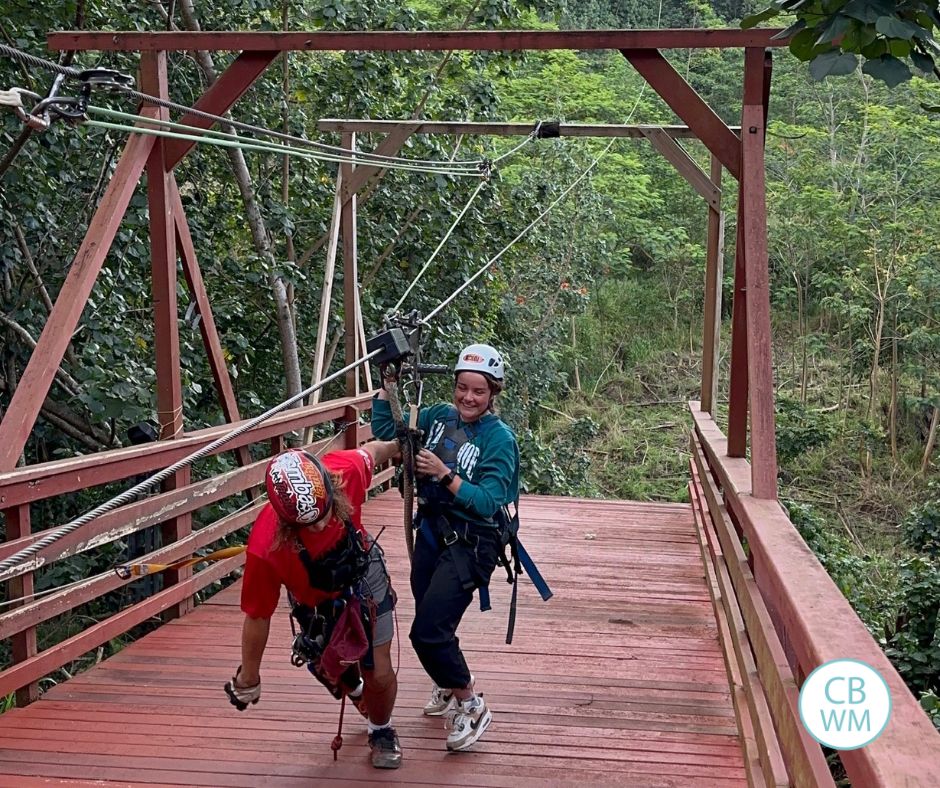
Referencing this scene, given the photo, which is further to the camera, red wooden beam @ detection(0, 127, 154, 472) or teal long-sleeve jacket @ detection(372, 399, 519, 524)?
red wooden beam @ detection(0, 127, 154, 472)

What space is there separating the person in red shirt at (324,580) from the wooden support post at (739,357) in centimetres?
187

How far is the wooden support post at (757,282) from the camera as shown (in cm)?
390

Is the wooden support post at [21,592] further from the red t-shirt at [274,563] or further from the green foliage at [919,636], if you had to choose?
the green foliage at [919,636]

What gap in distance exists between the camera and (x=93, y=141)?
26.2 ft

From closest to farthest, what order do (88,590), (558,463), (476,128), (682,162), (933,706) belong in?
(88,590) → (933,706) → (476,128) → (682,162) → (558,463)

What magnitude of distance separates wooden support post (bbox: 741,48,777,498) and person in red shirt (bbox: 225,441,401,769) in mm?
1360

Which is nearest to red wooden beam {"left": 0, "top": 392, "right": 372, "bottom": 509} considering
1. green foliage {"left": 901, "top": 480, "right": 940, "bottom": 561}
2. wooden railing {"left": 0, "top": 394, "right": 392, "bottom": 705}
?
wooden railing {"left": 0, "top": 394, "right": 392, "bottom": 705}

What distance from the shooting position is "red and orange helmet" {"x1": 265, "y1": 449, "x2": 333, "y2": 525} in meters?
3.10

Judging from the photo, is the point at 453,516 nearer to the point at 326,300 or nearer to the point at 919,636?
the point at 326,300

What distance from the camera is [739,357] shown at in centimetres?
481

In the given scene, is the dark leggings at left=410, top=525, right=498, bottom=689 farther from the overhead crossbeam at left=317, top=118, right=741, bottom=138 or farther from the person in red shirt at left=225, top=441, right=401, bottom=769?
Result: the overhead crossbeam at left=317, top=118, right=741, bottom=138

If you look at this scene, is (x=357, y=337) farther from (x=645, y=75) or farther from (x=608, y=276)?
(x=608, y=276)

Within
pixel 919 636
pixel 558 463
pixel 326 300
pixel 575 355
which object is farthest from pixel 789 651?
pixel 575 355

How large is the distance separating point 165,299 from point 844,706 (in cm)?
432
